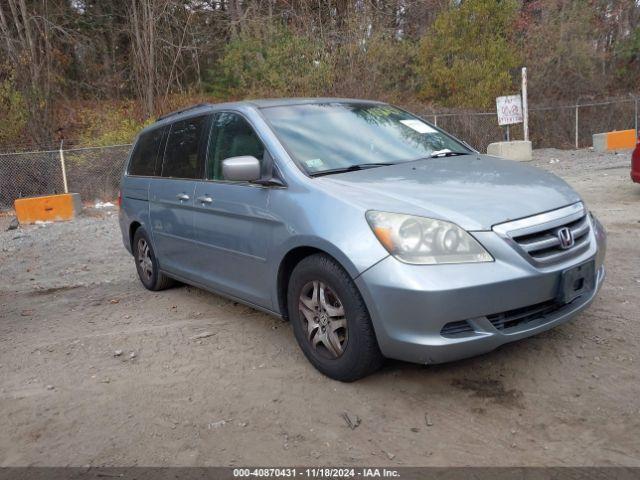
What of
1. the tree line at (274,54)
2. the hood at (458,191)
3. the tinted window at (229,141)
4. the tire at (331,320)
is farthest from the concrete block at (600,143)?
the tire at (331,320)

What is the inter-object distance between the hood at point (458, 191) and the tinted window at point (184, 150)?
1.60 metres

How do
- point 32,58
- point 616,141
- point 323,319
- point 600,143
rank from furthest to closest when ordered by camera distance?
point 600,143 → point 616,141 → point 32,58 → point 323,319

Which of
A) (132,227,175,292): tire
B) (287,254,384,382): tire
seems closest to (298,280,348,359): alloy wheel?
(287,254,384,382): tire

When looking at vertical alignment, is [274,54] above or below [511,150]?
above

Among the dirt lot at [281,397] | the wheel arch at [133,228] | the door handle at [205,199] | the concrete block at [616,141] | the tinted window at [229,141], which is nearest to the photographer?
the dirt lot at [281,397]

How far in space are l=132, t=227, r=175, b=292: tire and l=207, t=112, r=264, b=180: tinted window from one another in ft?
5.04

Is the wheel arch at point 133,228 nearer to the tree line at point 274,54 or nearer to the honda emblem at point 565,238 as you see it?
the honda emblem at point 565,238

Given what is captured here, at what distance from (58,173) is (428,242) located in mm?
13004

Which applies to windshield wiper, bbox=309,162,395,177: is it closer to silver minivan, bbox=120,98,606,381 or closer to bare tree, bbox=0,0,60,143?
silver minivan, bbox=120,98,606,381

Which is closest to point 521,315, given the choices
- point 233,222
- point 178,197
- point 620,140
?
point 233,222

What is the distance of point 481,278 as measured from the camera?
2920 millimetres

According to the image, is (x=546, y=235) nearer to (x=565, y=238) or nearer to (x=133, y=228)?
(x=565, y=238)

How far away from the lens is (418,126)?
4.71 meters

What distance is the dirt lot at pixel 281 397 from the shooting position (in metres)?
2.79
